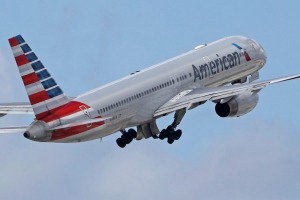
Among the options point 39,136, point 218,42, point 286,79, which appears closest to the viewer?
point 39,136

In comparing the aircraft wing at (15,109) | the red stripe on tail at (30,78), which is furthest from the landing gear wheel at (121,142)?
the red stripe on tail at (30,78)

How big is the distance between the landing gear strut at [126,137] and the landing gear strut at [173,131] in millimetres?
2314

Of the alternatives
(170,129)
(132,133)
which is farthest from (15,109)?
(170,129)

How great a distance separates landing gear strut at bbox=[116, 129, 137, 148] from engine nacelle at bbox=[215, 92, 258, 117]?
6813mm

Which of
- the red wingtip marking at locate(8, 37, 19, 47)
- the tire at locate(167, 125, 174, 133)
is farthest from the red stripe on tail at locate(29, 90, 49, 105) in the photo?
the tire at locate(167, 125, 174, 133)

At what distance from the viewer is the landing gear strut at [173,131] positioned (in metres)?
126

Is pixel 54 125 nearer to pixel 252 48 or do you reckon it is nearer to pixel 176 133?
pixel 176 133

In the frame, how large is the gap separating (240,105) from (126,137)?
8700 mm

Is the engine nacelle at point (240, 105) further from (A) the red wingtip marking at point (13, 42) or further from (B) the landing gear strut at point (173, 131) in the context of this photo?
(A) the red wingtip marking at point (13, 42)

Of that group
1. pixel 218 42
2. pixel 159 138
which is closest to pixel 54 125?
pixel 159 138

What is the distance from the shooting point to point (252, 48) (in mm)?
137125

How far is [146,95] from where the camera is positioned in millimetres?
124438

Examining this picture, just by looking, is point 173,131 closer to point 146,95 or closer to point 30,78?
point 146,95

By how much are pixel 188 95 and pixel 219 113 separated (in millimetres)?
2749
